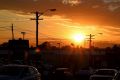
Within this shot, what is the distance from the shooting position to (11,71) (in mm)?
21312

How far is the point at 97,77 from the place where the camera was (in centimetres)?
2853

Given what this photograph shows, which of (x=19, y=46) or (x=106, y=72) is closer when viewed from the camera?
(x=106, y=72)

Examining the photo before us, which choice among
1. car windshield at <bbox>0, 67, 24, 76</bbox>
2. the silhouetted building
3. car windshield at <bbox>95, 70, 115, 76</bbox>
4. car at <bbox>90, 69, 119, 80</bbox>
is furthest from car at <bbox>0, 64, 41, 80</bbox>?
the silhouetted building

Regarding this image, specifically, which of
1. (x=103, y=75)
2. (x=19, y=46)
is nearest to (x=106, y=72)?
(x=103, y=75)

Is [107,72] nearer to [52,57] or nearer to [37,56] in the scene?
[37,56]

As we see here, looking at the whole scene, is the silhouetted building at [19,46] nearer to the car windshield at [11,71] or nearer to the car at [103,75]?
the car at [103,75]

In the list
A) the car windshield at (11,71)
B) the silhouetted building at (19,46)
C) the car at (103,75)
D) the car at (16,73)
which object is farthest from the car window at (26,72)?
the silhouetted building at (19,46)

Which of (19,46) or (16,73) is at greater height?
(19,46)

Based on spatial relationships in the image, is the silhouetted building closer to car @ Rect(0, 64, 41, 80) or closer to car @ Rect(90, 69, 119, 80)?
car @ Rect(90, 69, 119, 80)

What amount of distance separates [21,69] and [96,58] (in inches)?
4450

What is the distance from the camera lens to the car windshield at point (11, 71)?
2109 cm

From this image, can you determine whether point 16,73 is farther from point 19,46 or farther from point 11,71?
point 19,46

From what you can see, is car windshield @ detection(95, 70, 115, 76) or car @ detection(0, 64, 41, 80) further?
car windshield @ detection(95, 70, 115, 76)

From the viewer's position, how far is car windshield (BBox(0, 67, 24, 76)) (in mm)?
21094
